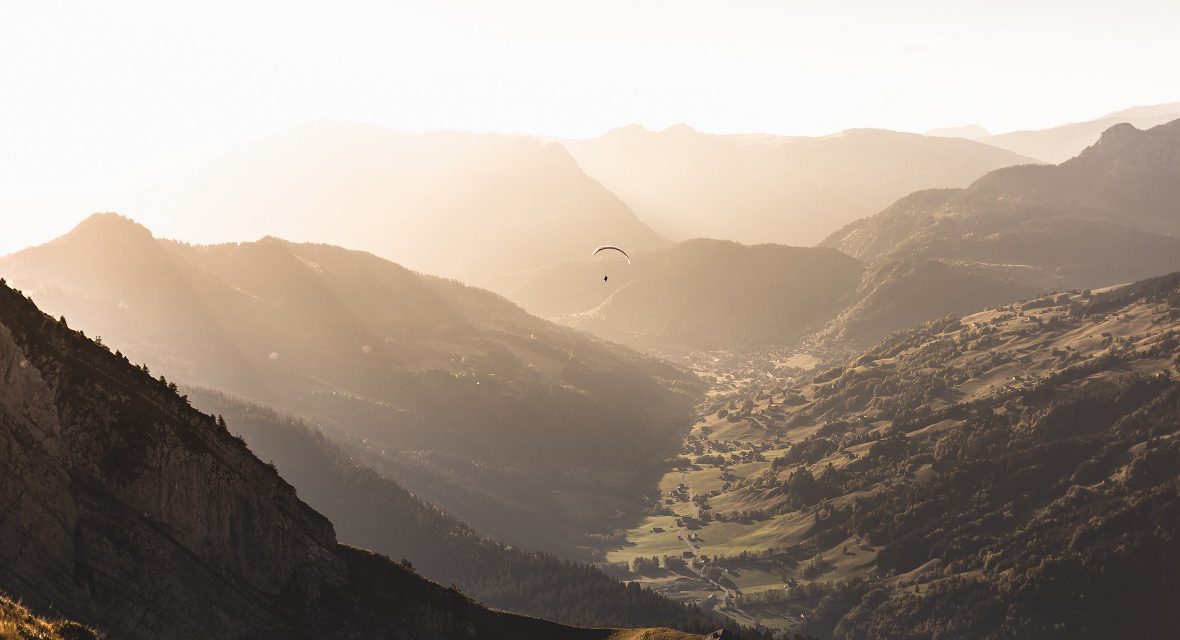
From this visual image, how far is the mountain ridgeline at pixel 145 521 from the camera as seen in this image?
6303 centimetres

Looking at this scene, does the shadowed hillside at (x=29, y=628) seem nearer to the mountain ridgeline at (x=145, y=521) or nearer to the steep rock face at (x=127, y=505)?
the mountain ridgeline at (x=145, y=521)

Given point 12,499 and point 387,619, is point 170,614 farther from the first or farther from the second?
point 387,619

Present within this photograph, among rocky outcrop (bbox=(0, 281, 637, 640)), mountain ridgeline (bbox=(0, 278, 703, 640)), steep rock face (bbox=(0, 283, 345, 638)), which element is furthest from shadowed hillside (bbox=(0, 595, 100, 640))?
steep rock face (bbox=(0, 283, 345, 638))

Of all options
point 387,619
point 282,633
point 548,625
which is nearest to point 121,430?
point 282,633

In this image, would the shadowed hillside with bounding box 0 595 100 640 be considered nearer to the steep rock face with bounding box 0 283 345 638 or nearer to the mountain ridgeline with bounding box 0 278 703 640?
the mountain ridgeline with bounding box 0 278 703 640

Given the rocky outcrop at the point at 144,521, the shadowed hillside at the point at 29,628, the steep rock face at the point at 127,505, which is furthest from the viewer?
the rocky outcrop at the point at 144,521

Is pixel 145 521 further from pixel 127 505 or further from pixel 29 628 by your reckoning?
pixel 29 628

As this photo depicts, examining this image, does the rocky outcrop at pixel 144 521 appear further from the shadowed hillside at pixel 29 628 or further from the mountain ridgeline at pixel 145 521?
the shadowed hillside at pixel 29 628

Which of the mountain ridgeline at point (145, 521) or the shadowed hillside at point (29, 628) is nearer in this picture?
the shadowed hillside at point (29, 628)

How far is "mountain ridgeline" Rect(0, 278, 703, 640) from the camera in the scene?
63031 mm

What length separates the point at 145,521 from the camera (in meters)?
73.1

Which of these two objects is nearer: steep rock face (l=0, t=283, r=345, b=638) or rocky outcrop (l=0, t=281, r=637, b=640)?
steep rock face (l=0, t=283, r=345, b=638)

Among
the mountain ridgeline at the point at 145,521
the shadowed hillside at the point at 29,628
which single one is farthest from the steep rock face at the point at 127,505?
the shadowed hillside at the point at 29,628

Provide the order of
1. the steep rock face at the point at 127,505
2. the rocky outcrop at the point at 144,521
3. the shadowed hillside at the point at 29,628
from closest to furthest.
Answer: the shadowed hillside at the point at 29,628
the steep rock face at the point at 127,505
the rocky outcrop at the point at 144,521
